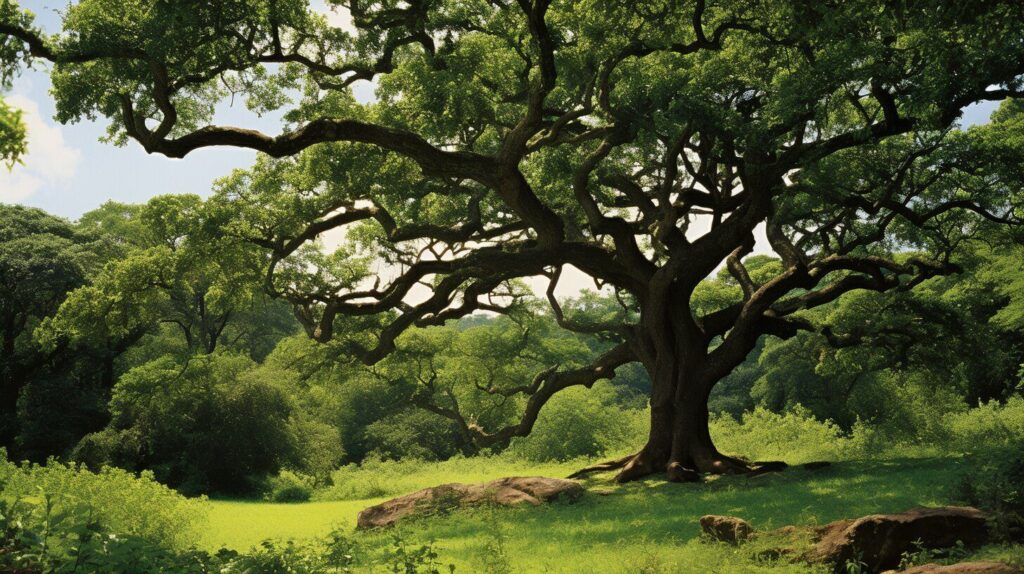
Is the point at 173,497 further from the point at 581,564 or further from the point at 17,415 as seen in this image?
the point at 17,415

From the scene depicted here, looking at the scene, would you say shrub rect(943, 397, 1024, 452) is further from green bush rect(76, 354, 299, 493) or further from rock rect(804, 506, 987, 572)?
green bush rect(76, 354, 299, 493)

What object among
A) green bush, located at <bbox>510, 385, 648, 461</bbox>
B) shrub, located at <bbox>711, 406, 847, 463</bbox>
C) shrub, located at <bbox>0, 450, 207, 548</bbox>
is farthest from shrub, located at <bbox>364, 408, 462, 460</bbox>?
shrub, located at <bbox>0, 450, 207, 548</bbox>

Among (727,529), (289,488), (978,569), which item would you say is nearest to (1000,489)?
(727,529)

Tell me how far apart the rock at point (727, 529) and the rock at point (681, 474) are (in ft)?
23.2

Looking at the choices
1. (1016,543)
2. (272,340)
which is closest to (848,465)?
(1016,543)

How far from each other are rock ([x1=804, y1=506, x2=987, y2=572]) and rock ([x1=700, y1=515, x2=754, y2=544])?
79 centimetres

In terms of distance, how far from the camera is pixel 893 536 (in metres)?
6.84

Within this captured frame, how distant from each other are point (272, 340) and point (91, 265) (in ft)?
65.4

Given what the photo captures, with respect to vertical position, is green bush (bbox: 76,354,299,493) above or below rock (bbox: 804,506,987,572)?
above

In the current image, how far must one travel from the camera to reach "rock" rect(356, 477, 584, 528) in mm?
13297

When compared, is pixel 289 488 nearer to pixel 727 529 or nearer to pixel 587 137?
pixel 587 137

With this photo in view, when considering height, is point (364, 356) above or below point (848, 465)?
above

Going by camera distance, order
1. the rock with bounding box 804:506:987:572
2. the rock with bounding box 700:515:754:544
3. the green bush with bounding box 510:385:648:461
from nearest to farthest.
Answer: the rock with bounding box 804:506:987:572, the rock with bounding box 700:515:754:544, the green bush with bounding box 510:385:648:461

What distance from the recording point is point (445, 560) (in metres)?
8.97
